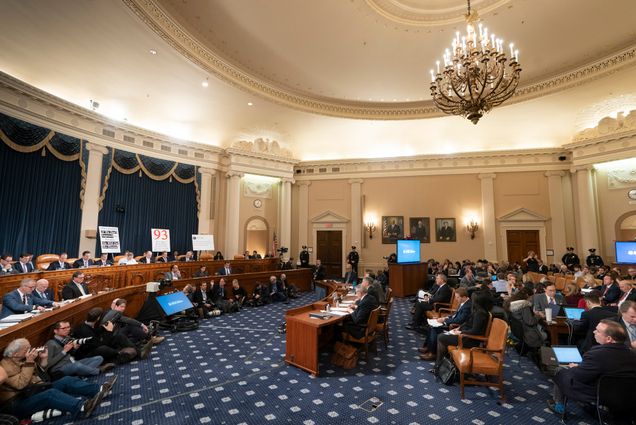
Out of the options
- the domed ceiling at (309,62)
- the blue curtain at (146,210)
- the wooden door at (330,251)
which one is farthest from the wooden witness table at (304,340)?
the wooden door at (330,251)

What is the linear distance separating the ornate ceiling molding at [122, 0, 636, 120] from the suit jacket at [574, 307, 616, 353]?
6693mm

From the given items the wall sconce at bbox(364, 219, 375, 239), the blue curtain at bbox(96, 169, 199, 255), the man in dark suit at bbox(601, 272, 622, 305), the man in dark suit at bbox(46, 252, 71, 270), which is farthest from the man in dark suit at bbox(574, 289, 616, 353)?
the blue curtain at bbox(96, 169, 199, 255)

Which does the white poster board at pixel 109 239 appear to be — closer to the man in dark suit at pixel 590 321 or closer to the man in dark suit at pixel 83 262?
the man in dark suit at pixel 83 262

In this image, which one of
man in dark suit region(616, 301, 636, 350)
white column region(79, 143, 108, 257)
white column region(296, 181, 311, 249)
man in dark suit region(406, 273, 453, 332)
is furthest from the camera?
white column region(296, 181, 311, 249)

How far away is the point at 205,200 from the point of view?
42.4 ft

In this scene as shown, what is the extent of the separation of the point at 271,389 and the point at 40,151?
29.7 feet

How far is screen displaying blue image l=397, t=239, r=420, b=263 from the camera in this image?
10.4 meters

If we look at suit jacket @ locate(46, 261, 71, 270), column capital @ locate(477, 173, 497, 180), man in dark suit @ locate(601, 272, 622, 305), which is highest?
column capital @ locate(477, 173, 497, 180)

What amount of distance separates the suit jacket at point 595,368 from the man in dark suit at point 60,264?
9.89 metres

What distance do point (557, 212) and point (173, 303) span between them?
1336 centimetres

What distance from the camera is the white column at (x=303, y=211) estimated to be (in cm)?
1485

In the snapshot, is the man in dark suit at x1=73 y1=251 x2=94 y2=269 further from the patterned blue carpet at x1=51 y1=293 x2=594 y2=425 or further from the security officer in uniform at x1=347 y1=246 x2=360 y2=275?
the security officer in uniform at x1=347 y1=246 x2=360 y2=275

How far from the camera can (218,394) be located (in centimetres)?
386

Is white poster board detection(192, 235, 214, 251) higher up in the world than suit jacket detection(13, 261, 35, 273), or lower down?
higher up
